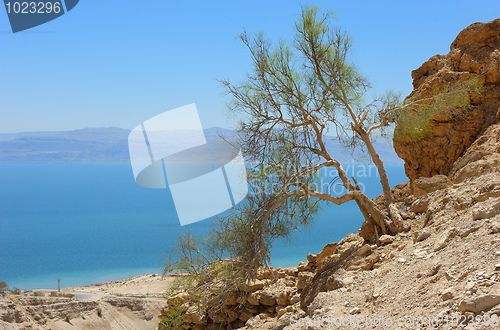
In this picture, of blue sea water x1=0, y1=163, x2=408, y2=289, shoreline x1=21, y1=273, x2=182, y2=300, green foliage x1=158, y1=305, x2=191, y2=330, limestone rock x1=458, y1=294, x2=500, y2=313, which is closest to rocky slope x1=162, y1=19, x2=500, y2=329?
limestone rock x1=458, y1=294, x2=500, y2=313

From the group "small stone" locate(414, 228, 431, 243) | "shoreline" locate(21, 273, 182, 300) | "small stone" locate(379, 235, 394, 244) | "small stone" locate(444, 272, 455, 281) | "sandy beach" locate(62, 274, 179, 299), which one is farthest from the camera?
"sandy beach" locate(62, 274, 179, 299)

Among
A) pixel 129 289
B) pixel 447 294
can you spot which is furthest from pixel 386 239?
pixel 129 289

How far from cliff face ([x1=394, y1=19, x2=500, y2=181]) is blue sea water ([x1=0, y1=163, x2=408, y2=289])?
2.85 m

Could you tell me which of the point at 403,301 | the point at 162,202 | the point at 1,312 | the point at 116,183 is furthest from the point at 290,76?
the point at 116,183

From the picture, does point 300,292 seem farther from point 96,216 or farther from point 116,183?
point 116,183

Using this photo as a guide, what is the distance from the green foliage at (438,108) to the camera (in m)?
11.2

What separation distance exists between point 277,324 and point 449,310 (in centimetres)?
531

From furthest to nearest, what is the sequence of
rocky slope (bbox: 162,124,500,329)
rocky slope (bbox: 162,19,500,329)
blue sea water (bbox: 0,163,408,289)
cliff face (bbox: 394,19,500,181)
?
blue sea water (bbox: 0,163,408,289), cliff face (bbox: 394,19,500,181), rocky slope (bbox: 162,19,500,329), rocky slope (bbox: 162,124,500,329)

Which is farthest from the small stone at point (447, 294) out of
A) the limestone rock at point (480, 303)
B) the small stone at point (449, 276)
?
the limestone rock at point (480, 303)

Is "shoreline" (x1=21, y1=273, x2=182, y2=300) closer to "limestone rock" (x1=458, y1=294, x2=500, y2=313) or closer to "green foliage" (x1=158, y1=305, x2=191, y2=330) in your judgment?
"green foliage" (x1=158, y1=305, x2=191, y2=330)

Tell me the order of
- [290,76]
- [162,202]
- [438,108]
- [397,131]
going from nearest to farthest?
[290,76], [438,108], [397,131], [162,202]

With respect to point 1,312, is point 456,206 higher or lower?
lower

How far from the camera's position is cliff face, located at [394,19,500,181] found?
11992 millimetres

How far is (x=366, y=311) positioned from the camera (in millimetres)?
6137
